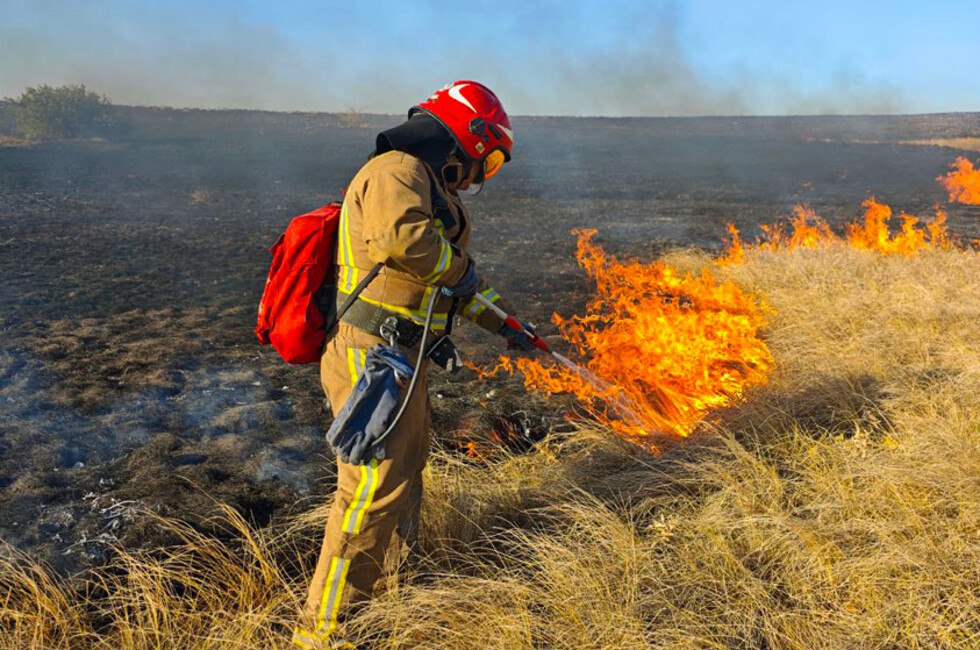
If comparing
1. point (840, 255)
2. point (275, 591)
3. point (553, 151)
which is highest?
point (553, 151)

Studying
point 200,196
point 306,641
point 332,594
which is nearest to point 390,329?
point 332,594

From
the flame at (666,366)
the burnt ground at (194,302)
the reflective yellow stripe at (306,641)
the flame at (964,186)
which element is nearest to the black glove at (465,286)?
the reflective yellow stripe at (306,641)

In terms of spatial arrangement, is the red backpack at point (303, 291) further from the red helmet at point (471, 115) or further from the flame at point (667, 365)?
the flame at point (667, 365)

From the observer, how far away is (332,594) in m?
2.50

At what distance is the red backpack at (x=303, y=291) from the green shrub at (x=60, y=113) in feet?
95.5

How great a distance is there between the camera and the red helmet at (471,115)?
2.73m

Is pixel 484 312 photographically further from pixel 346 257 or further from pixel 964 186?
pixel 964 186

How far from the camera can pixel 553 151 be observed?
36.9m

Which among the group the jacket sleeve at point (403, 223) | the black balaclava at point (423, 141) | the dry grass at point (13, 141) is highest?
the dry grass at point (13, 141)

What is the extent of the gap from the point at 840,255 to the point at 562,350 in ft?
11.2

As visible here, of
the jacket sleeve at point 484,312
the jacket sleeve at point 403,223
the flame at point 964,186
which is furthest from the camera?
the flame at point 964,186

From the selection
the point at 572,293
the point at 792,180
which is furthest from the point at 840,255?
the point at 792,180

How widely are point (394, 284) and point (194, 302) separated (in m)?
6.14

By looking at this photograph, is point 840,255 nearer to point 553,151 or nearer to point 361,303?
point 361,303
